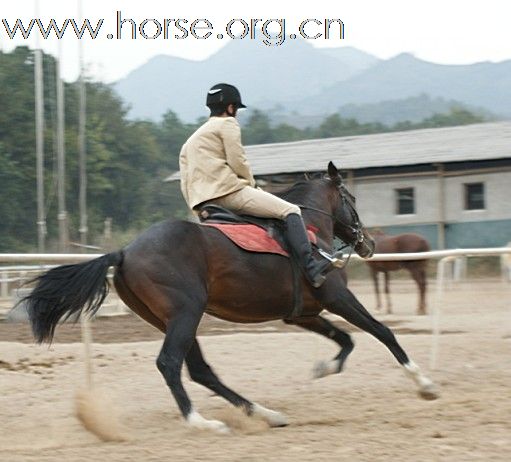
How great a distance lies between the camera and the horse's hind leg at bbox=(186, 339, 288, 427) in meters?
7.17

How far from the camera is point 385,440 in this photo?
20.2 ft

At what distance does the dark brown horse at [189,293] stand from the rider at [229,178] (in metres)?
0.20

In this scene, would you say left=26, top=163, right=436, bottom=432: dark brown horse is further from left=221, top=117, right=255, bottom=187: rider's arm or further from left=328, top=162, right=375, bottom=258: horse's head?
left=328, top=162, right=375, bottom=258: horse's head

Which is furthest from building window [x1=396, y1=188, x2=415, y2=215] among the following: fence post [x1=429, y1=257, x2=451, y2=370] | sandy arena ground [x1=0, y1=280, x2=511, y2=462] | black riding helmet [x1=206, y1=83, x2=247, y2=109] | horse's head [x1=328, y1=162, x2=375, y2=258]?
black riding helmet [x1=206, y1=83, x2=247, y2=109]

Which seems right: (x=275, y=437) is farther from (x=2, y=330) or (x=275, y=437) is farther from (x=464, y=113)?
(x=464, y=113)

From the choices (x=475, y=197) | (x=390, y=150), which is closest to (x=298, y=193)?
(x=475, y=197)

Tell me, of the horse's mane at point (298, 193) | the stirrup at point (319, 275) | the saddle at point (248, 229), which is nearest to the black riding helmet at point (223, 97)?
the saddle at point (248, 229)

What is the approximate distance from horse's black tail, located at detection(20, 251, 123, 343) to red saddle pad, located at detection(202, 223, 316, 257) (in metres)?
0.85

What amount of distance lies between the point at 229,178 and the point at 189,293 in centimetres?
113

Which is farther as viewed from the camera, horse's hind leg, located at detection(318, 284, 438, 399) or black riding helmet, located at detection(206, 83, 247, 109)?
horse's hind leg, located at detection(318, 284, 438, 399)

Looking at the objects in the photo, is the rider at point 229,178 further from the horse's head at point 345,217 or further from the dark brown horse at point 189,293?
the horse's head at point 345,217

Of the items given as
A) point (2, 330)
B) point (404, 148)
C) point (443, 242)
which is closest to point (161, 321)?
point (2, 330)

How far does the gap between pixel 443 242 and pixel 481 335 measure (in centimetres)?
2222

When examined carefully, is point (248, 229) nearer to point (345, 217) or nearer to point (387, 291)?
point (345, 217)
